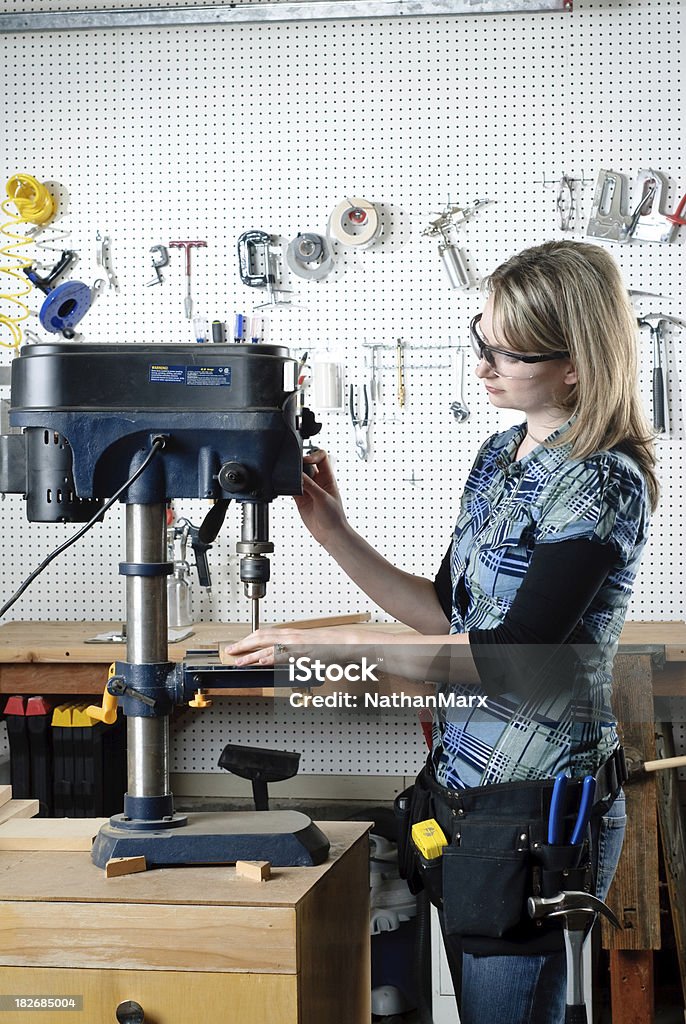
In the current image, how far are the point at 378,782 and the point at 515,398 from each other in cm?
202

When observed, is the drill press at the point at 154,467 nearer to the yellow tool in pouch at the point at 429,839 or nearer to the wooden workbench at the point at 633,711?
the yellow tool in pouch at the point at 429,839

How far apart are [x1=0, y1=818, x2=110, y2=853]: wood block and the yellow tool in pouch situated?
43 cm

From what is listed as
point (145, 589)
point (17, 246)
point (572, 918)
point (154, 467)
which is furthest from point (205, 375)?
point (17, 246)

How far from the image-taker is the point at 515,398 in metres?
1.56

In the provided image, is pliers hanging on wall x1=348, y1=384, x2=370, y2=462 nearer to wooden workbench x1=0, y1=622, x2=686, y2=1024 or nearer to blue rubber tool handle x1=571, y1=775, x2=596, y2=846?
wooden workbench x1=0, y1=622, x2=686, y2=1024

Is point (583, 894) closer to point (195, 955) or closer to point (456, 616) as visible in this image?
point (456, 616)

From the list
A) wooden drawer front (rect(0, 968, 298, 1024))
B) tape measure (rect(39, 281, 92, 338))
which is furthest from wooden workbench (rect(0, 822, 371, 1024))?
tape measure (rect(39, 281, 92, 338))

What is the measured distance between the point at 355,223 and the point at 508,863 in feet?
7.25

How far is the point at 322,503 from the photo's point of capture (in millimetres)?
1707

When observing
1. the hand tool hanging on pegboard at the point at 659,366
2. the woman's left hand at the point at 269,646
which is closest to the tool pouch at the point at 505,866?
the woman's left hand at the point at 269,646

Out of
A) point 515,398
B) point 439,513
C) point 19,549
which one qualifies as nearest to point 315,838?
point 515,398

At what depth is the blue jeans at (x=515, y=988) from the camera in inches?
56.9

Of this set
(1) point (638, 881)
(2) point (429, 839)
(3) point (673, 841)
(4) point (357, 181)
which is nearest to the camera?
(2) point (429, 839)

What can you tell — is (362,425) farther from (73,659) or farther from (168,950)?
(168,950)
